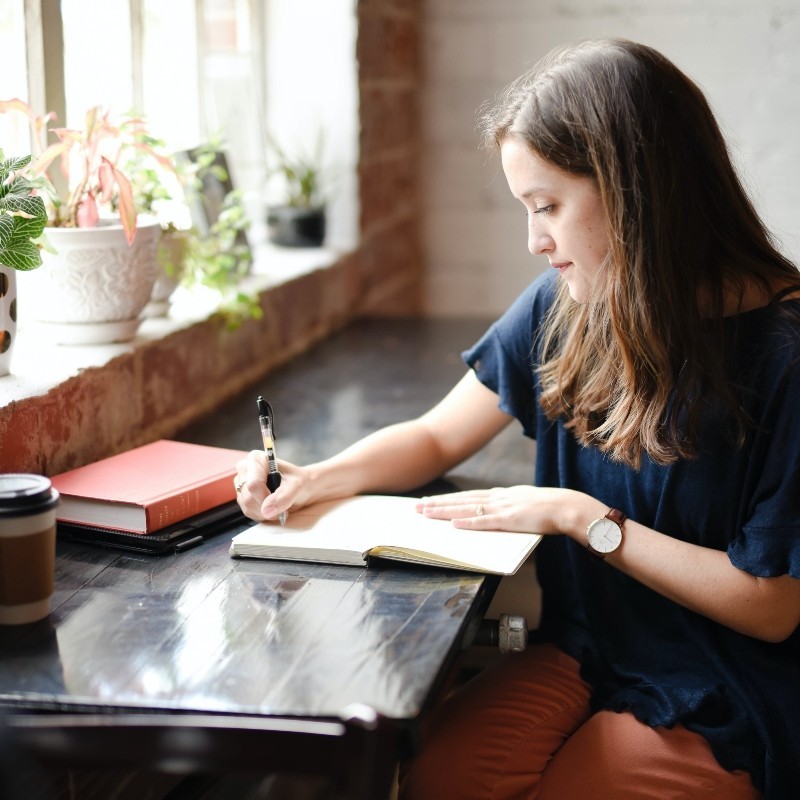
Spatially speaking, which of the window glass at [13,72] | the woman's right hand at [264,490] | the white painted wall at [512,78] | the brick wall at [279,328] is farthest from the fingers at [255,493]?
the white painted wall at [512,78]

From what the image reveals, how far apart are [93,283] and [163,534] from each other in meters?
0.50

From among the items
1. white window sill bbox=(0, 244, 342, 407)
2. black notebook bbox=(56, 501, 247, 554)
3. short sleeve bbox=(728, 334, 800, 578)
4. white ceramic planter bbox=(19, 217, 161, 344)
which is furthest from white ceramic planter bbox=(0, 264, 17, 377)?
short sleeve bbox=(728, 334, 800, 578)

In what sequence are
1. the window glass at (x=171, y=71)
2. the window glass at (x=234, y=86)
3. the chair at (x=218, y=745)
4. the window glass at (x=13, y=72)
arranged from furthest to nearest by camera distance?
the window glass at (x=234, y=86) < the window glass at (x=171, y=71) < the window glass at (x=13, y=72) < the chair at (x=218, y=745)

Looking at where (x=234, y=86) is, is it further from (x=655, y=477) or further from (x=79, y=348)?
(x=655, y=477)

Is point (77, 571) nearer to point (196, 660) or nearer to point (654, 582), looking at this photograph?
point (196, 660)

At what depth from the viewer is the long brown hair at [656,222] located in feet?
4.13

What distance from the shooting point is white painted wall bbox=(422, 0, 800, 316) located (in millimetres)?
3072

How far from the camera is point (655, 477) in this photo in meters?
1.38

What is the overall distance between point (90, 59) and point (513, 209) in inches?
65.3

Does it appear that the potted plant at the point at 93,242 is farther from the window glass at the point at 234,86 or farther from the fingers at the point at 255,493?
the window glass at the point at 234,86

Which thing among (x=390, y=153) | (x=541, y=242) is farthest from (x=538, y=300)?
(x=390, y=153)

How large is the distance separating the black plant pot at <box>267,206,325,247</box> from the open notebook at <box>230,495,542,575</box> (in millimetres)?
1515

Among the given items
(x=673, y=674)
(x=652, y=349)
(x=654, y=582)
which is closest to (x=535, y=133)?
(x=652, y=349)

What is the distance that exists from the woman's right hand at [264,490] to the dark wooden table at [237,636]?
58mm
